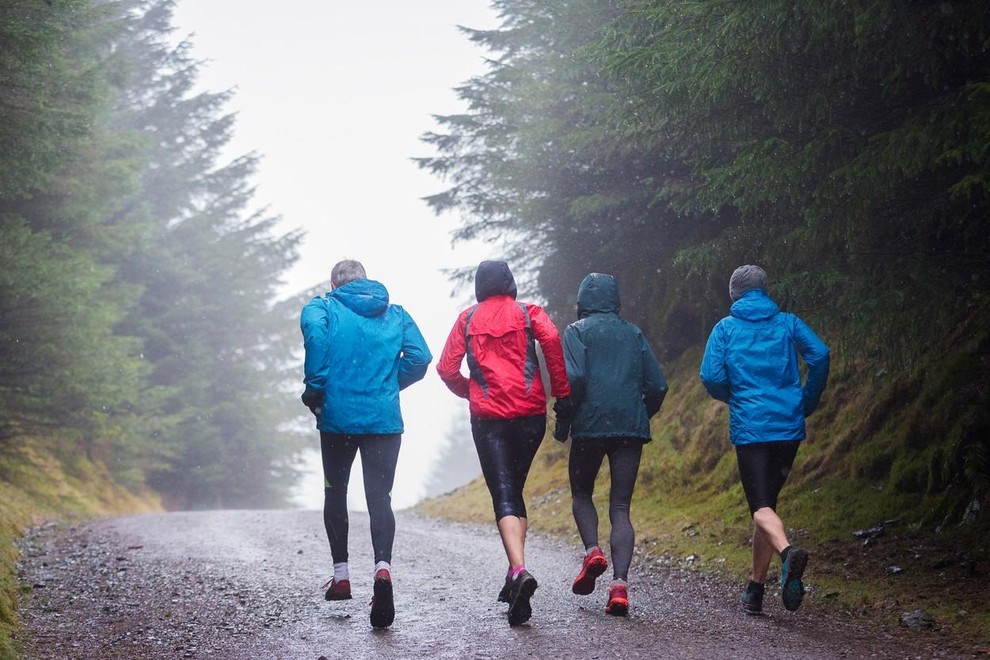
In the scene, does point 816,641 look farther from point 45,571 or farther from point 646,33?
point 45,571

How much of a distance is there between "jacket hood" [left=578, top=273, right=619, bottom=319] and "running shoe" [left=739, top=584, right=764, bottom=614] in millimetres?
2228

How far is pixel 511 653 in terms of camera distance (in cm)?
Answer: 469

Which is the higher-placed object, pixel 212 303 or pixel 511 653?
pixel 212 303

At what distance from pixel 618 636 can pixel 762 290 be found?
2766 millimetres

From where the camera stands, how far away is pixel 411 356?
653 cm

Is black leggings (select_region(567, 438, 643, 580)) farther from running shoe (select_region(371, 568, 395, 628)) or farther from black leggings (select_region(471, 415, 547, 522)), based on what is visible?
running shoe (select_region(371, 568, 395, 628))

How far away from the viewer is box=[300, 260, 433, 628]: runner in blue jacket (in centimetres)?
616

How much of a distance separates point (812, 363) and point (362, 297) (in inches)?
130

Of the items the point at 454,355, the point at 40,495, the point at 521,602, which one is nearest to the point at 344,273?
the point at 454,355

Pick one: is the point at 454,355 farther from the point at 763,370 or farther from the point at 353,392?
the point at 763,370

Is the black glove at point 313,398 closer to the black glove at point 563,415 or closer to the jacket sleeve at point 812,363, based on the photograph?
the black glove at point 563,415

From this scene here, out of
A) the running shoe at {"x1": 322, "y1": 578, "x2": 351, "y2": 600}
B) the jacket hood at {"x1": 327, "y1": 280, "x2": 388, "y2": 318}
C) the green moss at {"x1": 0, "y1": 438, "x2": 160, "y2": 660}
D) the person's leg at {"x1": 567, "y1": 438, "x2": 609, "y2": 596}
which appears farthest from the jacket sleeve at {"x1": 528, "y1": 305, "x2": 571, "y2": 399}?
the green moss at {"x1": 0, "y1": 438, "x2": 160, "y2": 660}

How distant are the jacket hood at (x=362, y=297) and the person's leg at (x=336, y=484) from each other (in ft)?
3.09

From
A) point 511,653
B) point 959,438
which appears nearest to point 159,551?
point 511,653
